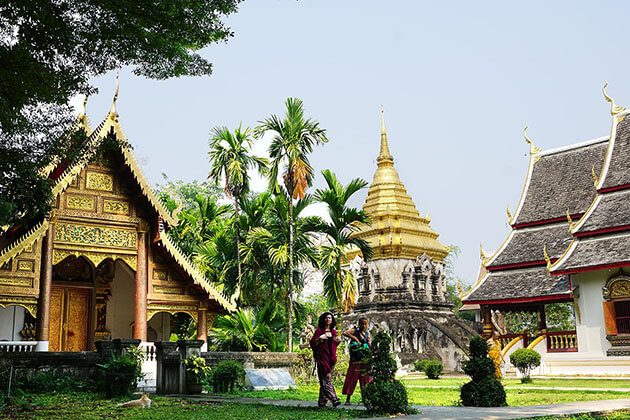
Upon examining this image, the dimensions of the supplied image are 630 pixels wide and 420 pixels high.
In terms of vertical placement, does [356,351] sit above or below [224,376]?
above

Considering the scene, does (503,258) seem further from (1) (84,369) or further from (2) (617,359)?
(1) (84,369)

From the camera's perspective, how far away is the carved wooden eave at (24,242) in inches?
589

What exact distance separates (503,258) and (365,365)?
17558 millimetres

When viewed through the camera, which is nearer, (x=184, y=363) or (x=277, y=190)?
(x=184, y=363)

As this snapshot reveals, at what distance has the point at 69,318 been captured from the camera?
18.6m

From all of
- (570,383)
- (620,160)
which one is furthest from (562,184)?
(570,383)

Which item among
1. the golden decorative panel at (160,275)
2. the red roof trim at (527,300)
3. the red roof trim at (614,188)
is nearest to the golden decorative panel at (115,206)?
the golden decorative panel at (160,275)

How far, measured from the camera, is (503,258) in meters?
25.4

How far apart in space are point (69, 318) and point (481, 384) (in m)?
12.7

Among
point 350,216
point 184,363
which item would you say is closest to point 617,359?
point 350,216

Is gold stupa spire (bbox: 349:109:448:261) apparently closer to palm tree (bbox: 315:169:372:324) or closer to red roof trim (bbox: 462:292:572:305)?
red roof trim (bbox: 462:292:572:305)

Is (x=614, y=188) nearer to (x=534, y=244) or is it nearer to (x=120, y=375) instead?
(x=534, y=244)

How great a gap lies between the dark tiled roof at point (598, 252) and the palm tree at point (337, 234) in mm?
6434

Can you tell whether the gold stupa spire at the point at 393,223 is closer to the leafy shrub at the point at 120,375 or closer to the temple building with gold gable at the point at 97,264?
the temple building with gold gable at the point at 97,264
